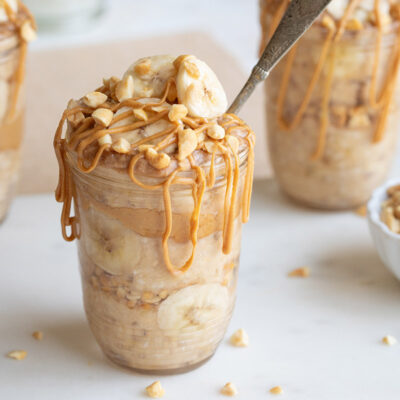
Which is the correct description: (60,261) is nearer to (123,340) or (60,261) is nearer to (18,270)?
(18,270)

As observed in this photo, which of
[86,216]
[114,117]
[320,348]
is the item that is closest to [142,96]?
[114,117]

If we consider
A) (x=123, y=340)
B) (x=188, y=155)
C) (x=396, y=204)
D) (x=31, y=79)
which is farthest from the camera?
(x=31, y=79)

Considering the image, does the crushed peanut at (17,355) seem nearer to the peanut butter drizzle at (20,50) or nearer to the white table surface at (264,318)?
the white table surface at (264,318)

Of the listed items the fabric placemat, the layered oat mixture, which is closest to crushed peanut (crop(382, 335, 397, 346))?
the layered oat mixture

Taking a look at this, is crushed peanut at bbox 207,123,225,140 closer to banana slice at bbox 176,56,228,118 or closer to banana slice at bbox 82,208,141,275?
banana slice at bbox 176,56,228,118

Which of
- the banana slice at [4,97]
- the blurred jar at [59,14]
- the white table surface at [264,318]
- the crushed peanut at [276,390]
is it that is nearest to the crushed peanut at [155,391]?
the white table surface at [264,318]

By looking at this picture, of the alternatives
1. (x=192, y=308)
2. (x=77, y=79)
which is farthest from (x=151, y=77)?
(x=77, y=79)
